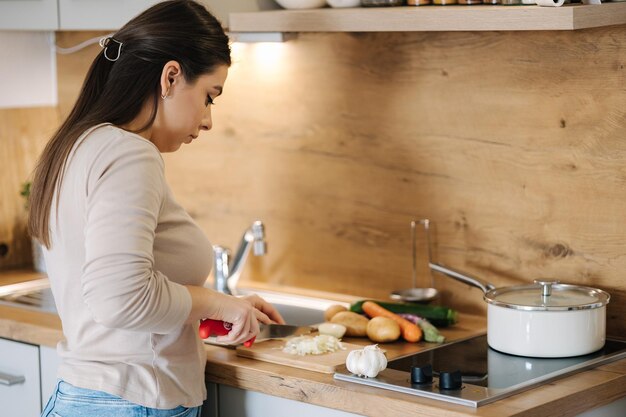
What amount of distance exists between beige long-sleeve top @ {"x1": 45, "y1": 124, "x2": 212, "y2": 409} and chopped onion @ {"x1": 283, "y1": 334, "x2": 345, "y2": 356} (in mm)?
170

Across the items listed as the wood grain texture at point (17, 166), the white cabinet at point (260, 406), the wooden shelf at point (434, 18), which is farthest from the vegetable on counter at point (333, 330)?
the wood grain texture at point (17, 166)

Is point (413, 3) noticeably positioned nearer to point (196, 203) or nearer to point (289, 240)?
point (289, 240)

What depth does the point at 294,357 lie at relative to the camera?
1.92 meters

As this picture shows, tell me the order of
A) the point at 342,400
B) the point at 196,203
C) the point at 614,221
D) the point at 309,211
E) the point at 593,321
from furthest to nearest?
the point at 196,203 → the point at 309,211 → the point at 614,221 → the point at 593,321 → the point at 342,400

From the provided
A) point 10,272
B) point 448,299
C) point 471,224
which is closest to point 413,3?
point 471,224

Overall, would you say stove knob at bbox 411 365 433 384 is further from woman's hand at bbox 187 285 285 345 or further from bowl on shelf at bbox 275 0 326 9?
bowl on shelf at bbox 275 0 326 9

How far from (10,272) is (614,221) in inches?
62.1

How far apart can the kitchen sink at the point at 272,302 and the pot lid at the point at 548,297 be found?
46 cm

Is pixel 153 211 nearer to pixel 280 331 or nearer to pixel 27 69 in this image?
pixel 280 331

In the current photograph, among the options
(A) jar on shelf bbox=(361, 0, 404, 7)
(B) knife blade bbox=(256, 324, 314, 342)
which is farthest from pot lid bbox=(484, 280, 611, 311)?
(A) jar on shelf bbox=(361, 0, 404, 7)

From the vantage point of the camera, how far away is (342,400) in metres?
1.75

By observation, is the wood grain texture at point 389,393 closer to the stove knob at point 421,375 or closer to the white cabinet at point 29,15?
the stove knob at point 421,375

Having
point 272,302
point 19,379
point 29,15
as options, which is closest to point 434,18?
point 272,302

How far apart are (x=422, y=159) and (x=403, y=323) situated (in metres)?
0.41
